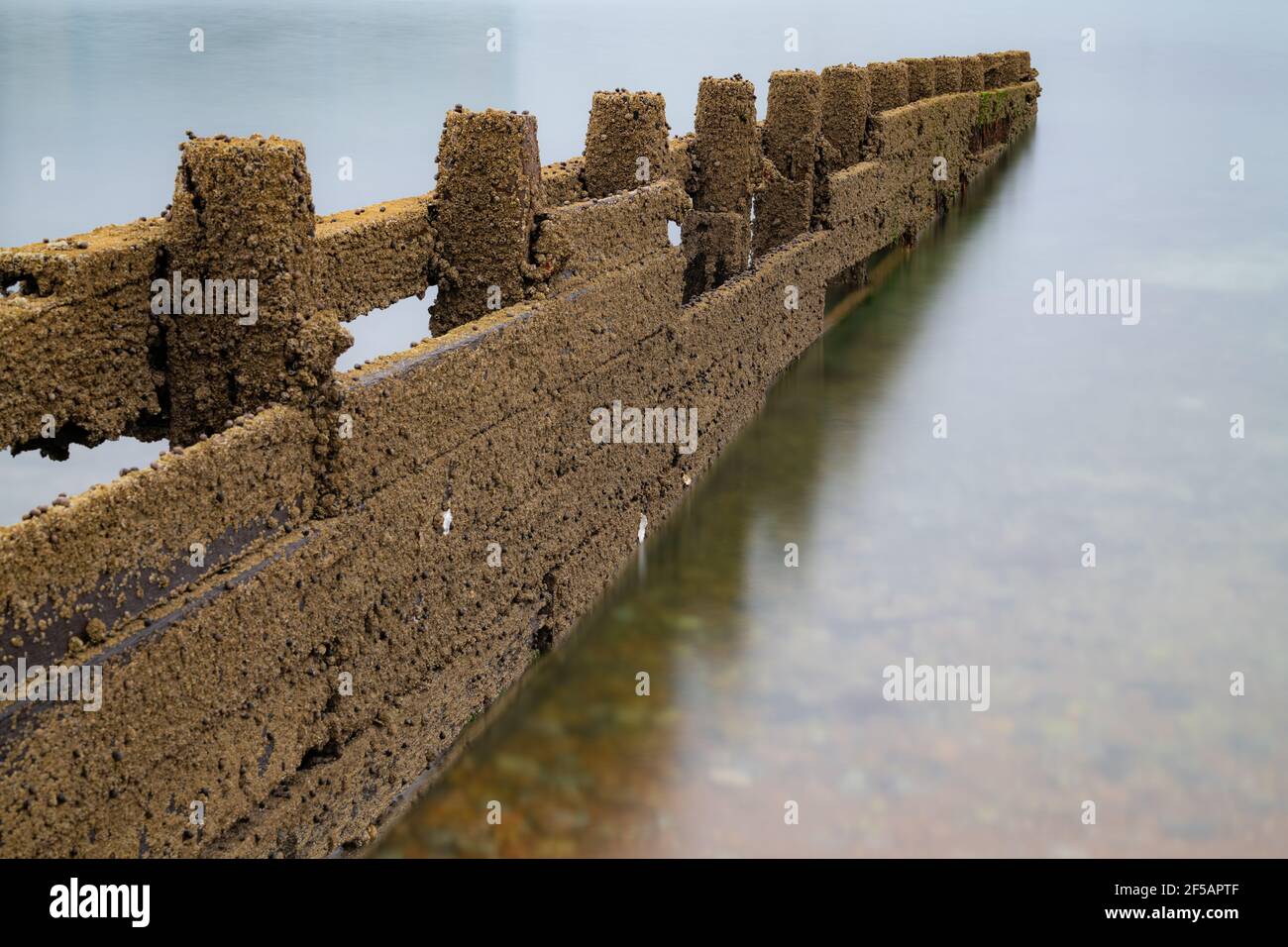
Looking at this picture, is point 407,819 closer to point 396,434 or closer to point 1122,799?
point 396,434

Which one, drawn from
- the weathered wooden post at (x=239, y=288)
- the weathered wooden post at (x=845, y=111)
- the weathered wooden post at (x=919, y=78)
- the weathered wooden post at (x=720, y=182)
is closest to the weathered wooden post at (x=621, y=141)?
the weathered wooden post at (x=720, y=182)

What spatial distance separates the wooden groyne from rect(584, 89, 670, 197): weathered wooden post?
0.03 meters

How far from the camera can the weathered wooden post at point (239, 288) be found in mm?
9047

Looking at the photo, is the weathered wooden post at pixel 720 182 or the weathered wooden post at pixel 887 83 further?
the weathered wooden post at pixel 887 83

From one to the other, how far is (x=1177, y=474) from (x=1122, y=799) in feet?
31.3

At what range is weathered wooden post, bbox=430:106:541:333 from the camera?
39.1ft

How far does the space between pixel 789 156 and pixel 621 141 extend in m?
8.02

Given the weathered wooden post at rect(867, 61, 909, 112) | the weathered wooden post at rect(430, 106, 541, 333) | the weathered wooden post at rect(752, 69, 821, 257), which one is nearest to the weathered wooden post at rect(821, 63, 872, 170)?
the weathered wooden post at rect(752, 69, 821, 257)

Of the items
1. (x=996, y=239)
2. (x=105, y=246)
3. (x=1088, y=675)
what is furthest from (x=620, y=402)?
(x=996, y=239)

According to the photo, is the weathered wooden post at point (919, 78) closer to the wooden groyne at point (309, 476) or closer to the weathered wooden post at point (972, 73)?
the weathered wooden post at point (972, 73)

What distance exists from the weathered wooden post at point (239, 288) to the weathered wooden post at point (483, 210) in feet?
8.73

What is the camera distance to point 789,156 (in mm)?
22906

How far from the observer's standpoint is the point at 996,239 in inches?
1453

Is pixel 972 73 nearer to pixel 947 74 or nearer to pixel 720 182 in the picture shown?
pixel 947 74
